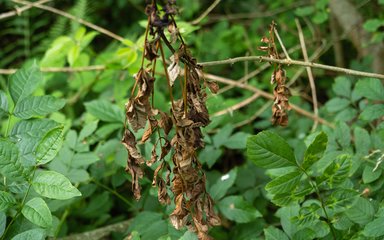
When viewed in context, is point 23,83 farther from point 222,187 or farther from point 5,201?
point 222,187

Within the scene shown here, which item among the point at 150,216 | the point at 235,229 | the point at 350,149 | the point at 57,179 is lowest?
the point at 235,229

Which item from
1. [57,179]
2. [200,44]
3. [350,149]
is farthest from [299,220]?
[200,44]

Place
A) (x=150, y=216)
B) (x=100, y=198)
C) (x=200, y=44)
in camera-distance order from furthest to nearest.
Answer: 1. (x=200, y=44)
2. (x=100, y=198)
3. (x=150, y=216)

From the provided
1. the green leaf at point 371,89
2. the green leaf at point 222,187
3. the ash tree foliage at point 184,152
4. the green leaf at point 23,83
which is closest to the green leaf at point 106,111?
the ash tree foliage at point 184,152

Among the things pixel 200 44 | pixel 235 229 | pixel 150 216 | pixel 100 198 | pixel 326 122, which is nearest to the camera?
pixel 150 216

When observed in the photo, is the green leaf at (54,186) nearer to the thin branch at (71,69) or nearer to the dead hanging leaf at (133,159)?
the dead hanging leaf at (133,159)

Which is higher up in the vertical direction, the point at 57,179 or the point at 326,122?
the point at 57,179

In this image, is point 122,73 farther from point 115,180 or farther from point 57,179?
point 57,179

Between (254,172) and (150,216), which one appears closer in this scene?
(150,216)
